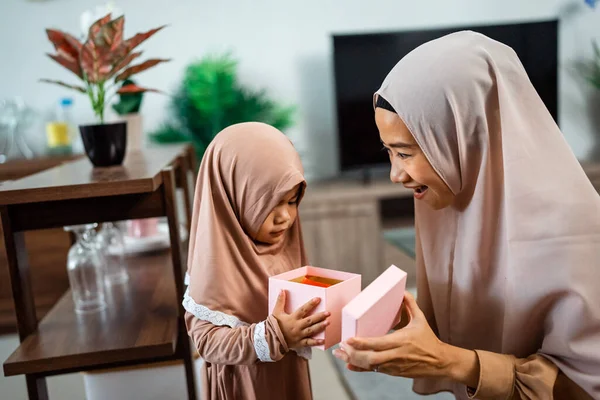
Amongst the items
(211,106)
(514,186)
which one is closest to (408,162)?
(514,186)

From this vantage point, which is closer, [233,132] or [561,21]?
[233,132]

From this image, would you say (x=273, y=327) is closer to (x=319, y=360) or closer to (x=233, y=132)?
(x=233, y=132)

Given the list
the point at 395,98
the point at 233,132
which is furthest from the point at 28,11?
the point at 395,98

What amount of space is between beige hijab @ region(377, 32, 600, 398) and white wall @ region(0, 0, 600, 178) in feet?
9.12

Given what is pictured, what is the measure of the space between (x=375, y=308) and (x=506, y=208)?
0.31m

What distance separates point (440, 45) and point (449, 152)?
0.19 metres

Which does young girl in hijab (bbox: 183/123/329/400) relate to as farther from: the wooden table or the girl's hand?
the wooden table

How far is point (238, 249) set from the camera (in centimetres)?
109

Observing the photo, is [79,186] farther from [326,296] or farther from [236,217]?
[326,296]

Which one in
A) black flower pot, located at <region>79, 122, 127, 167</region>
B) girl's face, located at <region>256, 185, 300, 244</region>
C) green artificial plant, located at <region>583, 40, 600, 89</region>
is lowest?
girl's face, located at <region>256, 185, 300, 244</region>

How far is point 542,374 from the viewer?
0.98 meters

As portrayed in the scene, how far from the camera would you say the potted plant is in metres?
1.37

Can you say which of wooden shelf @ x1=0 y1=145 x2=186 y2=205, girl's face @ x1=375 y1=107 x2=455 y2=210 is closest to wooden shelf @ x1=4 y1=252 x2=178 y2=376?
wooden shelf @ x1=0 y1=145 x2=186 y2=205

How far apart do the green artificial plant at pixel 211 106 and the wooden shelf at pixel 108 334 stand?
6.12 feet
